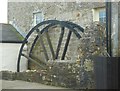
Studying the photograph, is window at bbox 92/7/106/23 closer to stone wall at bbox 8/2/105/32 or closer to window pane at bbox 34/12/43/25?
stone wall at bbox 8/2/105/32

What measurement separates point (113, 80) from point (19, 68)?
11259 millimetres

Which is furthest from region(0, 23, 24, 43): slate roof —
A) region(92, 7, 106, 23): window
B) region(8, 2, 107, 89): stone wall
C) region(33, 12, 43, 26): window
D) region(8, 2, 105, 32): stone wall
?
region(92, 7, 106, 23): window

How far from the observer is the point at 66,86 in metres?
11.6

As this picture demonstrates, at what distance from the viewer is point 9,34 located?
64.0ft

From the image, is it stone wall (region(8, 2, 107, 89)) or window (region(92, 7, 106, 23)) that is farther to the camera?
window (region(92, 7, 106, 23))

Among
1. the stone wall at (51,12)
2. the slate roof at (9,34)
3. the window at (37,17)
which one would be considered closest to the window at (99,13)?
the stone wall at (51,12)

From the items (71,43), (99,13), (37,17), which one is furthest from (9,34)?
(99,13)

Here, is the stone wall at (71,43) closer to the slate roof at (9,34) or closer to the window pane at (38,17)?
the window pane at (38,17)

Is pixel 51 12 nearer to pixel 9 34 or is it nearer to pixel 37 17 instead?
pixel 37 17

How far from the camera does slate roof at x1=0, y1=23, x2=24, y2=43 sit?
18538 mm

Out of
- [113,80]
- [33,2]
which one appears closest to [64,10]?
[33,2]

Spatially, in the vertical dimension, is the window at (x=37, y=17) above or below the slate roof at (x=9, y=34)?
above

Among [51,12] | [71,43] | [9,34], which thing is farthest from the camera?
[9,34]

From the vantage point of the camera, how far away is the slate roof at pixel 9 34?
18.5 meters
